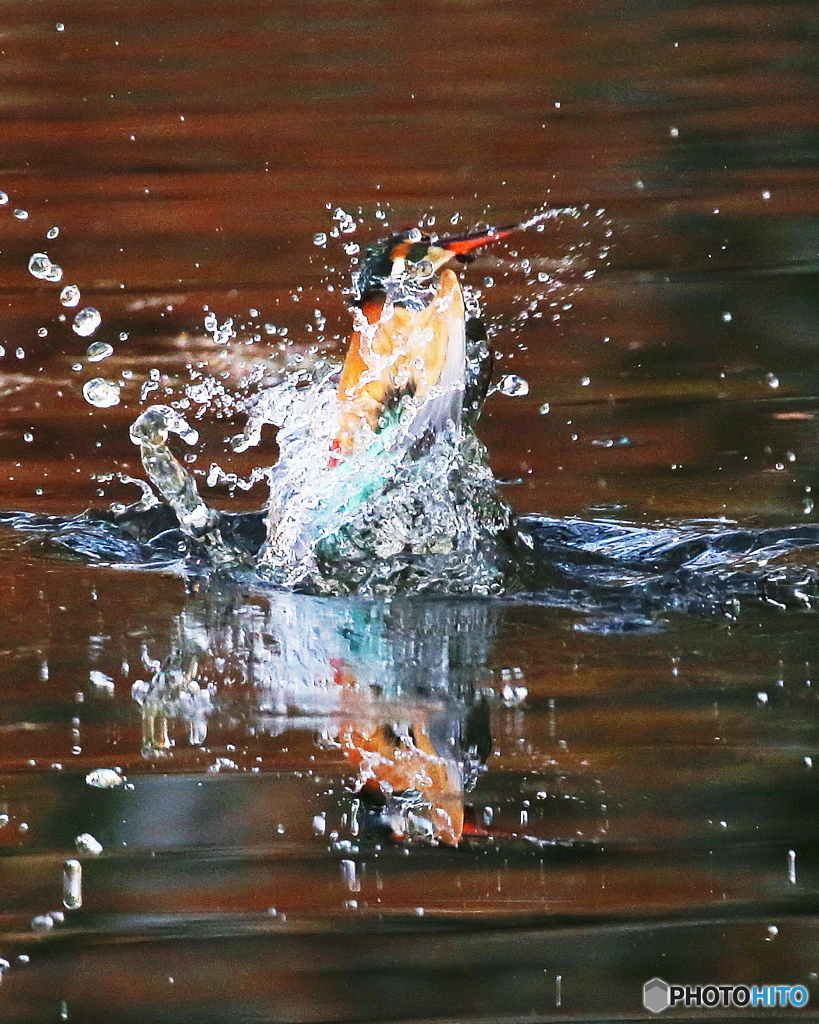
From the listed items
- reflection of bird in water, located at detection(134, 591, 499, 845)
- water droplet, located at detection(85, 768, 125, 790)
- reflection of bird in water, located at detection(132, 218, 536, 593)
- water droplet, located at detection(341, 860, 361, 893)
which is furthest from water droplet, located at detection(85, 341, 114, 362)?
water droplet, located at detection(341, 860, 361, 893)

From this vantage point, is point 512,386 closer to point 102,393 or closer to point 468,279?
point 468,279

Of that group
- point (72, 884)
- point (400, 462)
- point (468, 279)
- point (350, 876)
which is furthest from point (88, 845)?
point (468, 279)

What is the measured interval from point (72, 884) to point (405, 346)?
2.43ft

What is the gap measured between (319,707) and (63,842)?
23 cm

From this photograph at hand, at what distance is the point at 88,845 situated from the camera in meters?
0.88

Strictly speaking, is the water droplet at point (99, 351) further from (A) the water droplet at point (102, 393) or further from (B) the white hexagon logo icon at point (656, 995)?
(B) the white hexagon logo icon at point (656, 995)

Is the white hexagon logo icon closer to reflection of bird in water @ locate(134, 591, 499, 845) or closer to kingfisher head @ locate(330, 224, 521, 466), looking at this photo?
reflection of bird in water @ locate(134, 591, 499, 845)

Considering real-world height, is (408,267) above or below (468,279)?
below

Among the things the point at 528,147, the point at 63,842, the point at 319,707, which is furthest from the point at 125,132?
the point at 63,842

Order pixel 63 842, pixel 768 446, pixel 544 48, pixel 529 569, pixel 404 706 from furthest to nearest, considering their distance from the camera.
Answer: pixel 544 48 < pixel 768 446 < pixel 529 569 < pixel 404 706 < pixel 63 842

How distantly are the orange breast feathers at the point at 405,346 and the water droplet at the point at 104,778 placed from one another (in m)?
0.61

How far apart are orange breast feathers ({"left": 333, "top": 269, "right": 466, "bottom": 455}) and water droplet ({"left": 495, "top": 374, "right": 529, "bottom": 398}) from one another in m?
0.40

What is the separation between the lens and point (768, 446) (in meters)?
1.84

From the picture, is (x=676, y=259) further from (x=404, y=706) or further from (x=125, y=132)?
(x=404, y=706)
